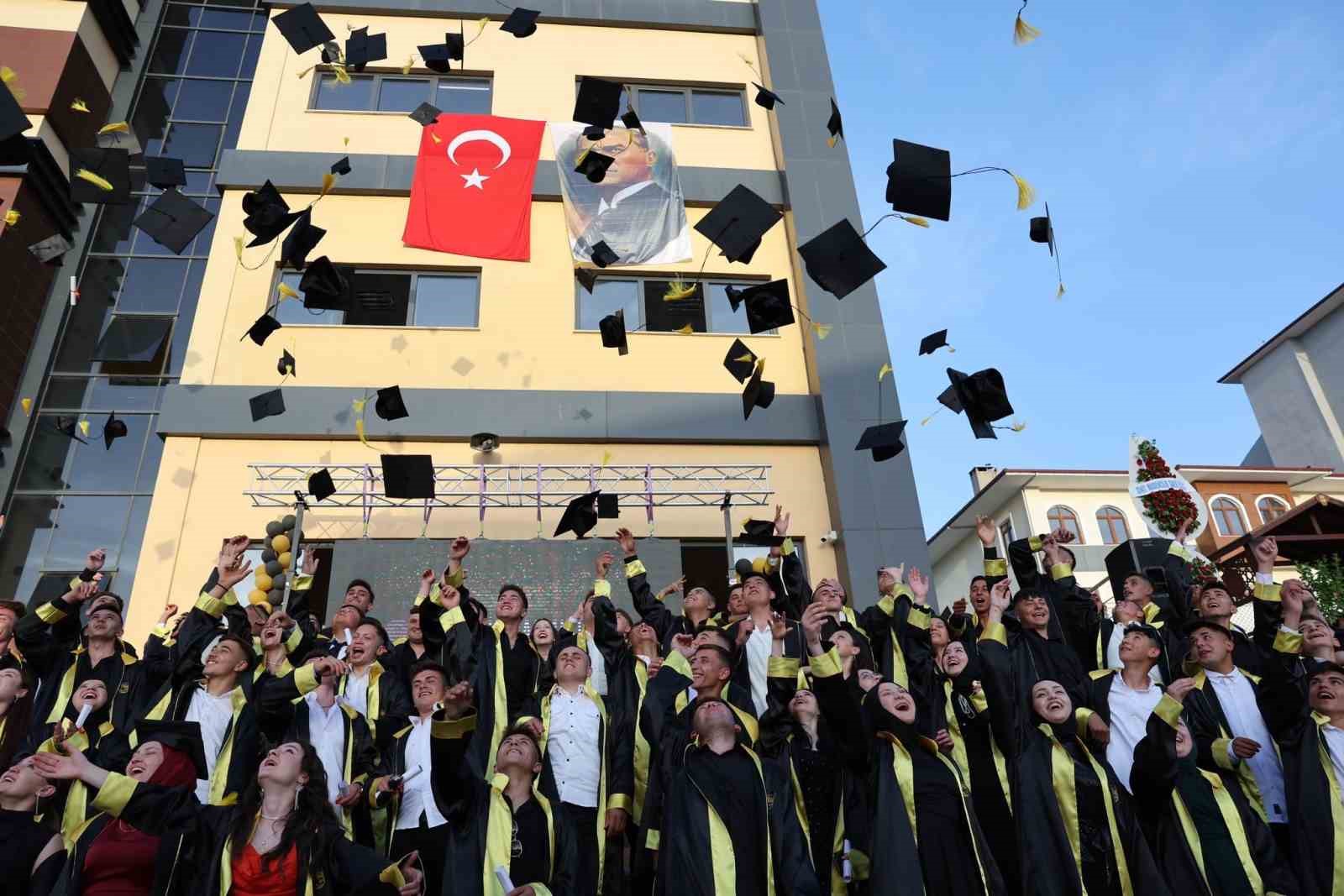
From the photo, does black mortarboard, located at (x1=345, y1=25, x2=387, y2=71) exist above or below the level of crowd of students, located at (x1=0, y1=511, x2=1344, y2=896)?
above

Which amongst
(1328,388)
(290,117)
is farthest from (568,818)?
(1328,388)

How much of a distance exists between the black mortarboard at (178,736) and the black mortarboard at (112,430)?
706cm

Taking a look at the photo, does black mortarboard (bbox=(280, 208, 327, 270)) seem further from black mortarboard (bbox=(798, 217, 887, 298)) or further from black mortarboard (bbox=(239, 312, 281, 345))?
black mortarboard (bbox=(798, 217, 887, 298))

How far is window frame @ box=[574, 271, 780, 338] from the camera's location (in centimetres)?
1034

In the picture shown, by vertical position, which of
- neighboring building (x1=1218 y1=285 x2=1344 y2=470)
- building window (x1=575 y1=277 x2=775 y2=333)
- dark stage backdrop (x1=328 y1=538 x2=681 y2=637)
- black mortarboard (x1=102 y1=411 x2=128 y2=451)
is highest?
neighboring building (x1=1218 y1=285 x2=1344 y2=470)

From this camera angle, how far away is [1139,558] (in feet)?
22.9

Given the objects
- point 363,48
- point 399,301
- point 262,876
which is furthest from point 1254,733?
point 363,48

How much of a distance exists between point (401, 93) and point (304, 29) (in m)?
1.64

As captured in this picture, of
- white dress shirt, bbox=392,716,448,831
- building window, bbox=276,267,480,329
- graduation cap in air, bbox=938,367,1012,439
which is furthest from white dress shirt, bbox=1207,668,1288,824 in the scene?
building window, bbox=276,267,480,329

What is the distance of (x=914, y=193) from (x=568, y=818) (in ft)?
16.6

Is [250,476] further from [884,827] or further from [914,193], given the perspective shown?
[884,827]

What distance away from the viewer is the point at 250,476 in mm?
9055

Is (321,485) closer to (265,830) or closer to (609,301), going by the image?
(609,301)

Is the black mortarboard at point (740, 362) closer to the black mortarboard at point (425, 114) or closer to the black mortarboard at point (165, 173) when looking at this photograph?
the black mortarboard at point (425, 114)
